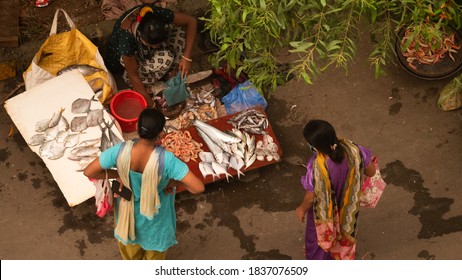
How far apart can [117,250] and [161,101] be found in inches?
52.6

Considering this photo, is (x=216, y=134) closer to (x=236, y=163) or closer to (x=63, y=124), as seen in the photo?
(x=236, y=163)

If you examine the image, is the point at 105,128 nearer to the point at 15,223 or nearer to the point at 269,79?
the point at 15,223

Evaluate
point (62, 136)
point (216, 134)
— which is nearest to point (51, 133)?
point (62, 136)

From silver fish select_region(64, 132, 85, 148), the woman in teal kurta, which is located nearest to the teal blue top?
the woman in teal kurta

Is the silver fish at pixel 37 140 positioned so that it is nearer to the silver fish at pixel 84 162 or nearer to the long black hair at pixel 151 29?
the silver fish at pixel 84 162

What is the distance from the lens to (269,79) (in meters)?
4.82

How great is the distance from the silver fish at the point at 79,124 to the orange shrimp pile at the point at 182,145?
2.16 feet

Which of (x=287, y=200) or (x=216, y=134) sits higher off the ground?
(x=216, y=134)

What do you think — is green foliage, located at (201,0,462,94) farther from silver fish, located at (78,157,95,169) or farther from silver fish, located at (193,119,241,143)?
silver fish, located at (78,157,95,169)

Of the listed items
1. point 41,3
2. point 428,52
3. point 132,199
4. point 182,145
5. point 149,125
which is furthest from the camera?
point 41,3

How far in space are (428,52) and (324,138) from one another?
7.92 ft

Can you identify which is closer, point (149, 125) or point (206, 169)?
point (149, 125)

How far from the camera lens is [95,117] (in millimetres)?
5578

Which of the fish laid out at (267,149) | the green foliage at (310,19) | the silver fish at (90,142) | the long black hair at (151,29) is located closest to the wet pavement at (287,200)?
the fish laid out at (267,149)
